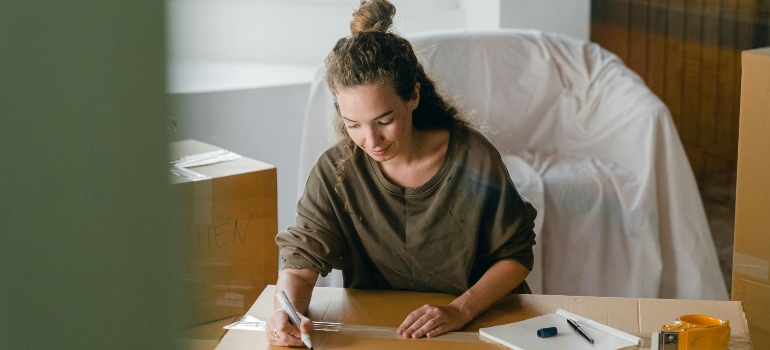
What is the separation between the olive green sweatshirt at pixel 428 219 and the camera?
1227mm

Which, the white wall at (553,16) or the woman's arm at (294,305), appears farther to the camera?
the white wall at (553,16)

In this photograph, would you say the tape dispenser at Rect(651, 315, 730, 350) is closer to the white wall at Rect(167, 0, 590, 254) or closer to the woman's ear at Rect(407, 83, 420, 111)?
the woman's ear at Rect(407, 83, 420, 111)

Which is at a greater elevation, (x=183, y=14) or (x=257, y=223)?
(x=183, y=14)

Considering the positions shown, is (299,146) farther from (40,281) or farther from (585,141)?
(40,281)

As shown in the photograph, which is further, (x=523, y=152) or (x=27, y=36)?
(x=523, y=152)

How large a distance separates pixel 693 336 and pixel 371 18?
0.58m

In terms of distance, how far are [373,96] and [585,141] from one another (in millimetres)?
1375

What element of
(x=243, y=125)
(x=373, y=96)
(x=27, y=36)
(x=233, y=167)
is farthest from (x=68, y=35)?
(x=243, y=125)

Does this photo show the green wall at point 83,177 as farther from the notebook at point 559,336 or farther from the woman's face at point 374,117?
the woman's face at point 374,117

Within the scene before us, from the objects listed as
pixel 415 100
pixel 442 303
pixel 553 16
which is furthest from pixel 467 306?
pixel 553 16

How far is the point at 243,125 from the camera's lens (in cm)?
208

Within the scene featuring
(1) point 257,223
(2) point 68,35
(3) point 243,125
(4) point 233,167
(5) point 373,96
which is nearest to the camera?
(2) point 68,35

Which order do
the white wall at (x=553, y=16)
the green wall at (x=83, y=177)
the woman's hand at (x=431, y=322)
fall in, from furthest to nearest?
the white wall at (x=553, y=16) → the woman's hand at (x=431, y=322) → the green wall at (x=83, y=177)

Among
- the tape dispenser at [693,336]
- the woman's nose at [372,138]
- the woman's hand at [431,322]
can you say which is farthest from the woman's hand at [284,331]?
the tape dispenser at [693,336]
